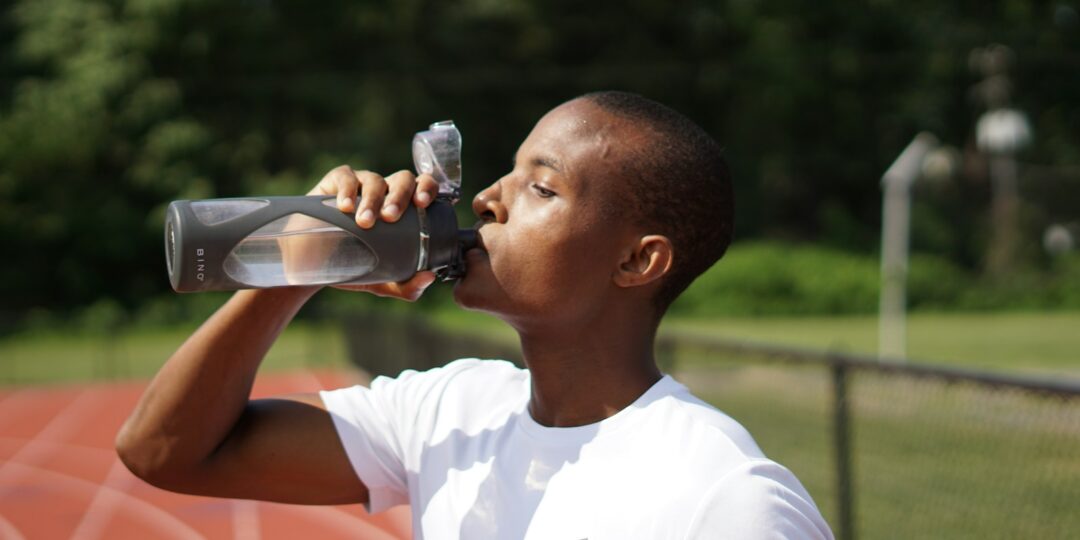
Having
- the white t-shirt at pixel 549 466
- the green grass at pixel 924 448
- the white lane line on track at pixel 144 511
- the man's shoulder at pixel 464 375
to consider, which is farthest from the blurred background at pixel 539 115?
A: the white t-shirt at pixel 549 466

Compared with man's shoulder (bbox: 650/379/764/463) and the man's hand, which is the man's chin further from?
man's shoulder (bbox: 650/379/764/463)

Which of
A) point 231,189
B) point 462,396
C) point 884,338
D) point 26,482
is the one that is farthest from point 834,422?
point 231,189

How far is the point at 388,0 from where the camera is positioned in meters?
36.0

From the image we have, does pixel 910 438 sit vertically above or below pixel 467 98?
above

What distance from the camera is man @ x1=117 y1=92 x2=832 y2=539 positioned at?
1601 millimetres

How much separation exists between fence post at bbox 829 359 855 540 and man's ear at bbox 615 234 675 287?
2.81 meters

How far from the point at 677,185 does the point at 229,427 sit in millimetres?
847

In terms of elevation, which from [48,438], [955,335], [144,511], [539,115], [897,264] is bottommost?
[897,264]

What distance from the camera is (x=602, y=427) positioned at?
5.68 ft

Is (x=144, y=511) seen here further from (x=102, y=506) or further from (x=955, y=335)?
(x=955, y=335)

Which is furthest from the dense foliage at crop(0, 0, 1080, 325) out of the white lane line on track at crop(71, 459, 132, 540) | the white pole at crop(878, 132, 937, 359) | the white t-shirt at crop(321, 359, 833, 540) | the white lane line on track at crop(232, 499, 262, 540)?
the white t-shirt at crop(321, 359, 833, 540)

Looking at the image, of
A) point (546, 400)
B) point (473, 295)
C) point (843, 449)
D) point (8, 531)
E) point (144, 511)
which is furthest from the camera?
point (144, 511)

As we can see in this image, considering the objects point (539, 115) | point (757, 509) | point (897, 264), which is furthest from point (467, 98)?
point (757, 509)

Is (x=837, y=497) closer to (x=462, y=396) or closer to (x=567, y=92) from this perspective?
(x=462, y=396)
